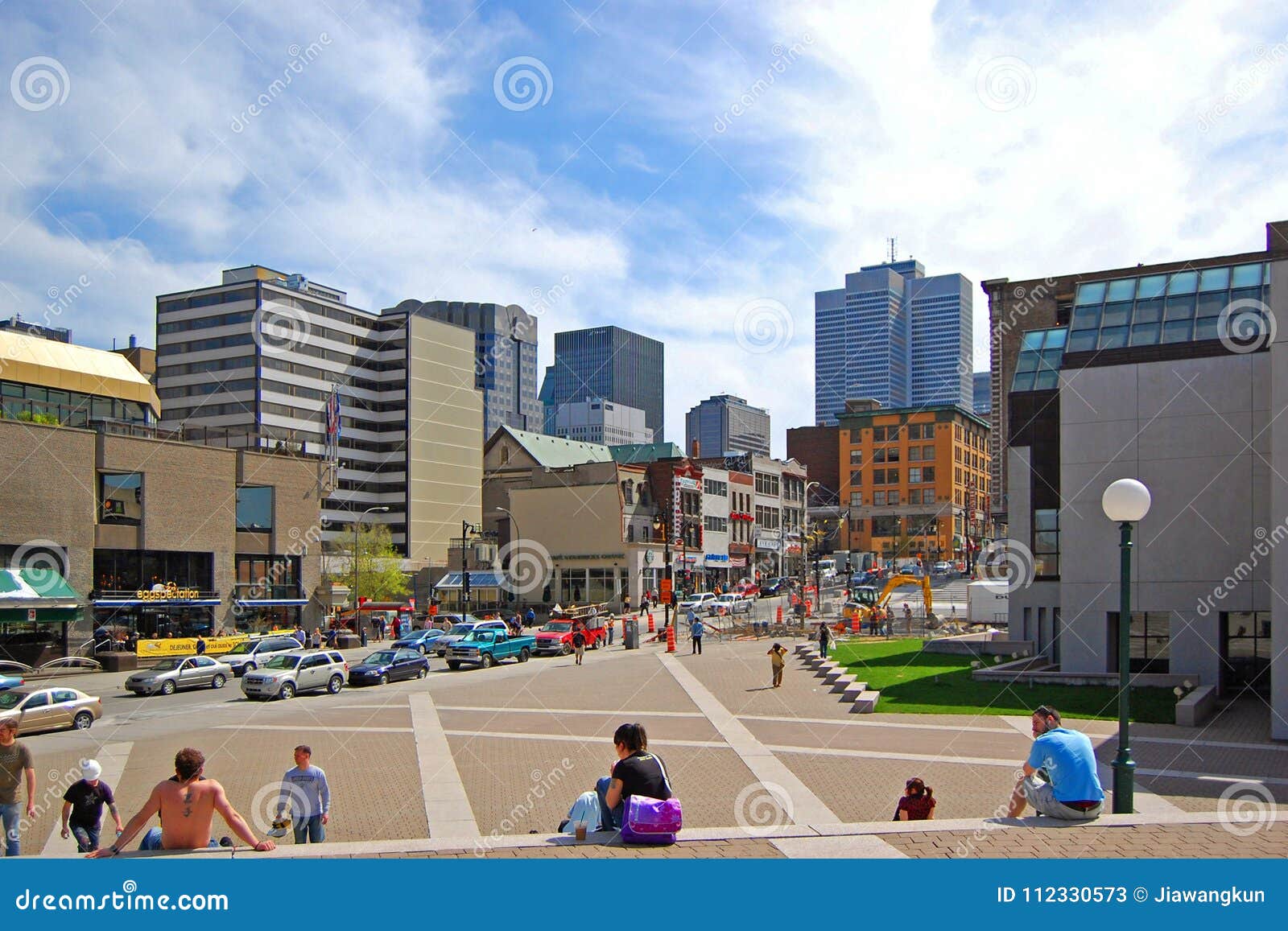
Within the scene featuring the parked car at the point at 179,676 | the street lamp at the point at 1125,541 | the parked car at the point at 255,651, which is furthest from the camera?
the parked car at the point at 255,651

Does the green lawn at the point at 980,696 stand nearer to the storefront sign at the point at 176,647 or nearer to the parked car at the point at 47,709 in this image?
the parked car at the point at 47,709

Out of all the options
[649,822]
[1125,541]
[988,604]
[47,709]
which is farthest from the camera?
[988,604]

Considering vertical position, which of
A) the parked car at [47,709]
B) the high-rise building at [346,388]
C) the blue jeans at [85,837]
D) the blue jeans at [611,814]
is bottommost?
the parked car at [47,709]

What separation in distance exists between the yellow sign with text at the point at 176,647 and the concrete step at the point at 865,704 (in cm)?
2890

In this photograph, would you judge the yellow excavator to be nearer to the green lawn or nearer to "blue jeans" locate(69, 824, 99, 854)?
the green lawn

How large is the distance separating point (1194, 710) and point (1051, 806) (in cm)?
1289

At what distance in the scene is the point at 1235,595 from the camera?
26.0m

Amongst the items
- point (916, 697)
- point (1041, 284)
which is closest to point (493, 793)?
point (916, 697)

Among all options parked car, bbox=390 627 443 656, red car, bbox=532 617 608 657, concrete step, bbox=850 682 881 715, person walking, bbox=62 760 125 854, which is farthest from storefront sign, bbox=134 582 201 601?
person walking, bbox=62 760 125 854

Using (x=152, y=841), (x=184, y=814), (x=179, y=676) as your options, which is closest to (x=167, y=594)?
(x=179, y=676)

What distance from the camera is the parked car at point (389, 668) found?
33.9 meters

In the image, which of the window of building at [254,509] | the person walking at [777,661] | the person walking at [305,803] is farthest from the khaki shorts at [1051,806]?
the window of building at [254,509]

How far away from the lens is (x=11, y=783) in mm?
11523

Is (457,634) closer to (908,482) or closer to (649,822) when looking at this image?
(649,822)
